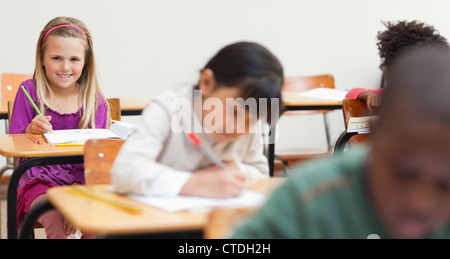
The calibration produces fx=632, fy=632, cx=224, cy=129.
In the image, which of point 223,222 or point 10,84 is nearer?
point 223,222

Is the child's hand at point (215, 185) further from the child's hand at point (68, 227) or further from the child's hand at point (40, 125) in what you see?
the child's hand at point (40, 125)

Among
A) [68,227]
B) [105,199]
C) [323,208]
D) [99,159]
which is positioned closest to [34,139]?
[68,227]

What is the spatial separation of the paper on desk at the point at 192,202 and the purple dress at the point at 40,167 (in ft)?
3.63

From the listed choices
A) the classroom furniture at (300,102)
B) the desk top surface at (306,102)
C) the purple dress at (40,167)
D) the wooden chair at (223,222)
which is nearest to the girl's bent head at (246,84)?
the wooden chair at (223,222)

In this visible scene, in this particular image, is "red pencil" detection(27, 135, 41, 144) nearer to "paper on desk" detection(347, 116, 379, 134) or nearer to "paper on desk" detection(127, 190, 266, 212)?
"paper on desk" detection(127, 190, 266, 212)

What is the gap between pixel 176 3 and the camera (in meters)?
4.66

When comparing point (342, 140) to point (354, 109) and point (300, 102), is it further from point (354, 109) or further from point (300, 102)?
point (300, 102)

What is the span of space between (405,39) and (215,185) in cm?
168

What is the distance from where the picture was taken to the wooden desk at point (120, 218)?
3.74 feet

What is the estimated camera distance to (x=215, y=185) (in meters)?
1.34

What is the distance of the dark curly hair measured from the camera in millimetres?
2705

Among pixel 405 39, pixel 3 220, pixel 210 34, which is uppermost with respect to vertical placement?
pixel 210 34

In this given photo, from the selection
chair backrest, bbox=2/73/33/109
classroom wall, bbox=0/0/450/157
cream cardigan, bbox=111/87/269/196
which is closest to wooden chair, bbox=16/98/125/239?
cream cardigan, bbox=111/87/269/196

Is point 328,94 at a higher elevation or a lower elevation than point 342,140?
higher
